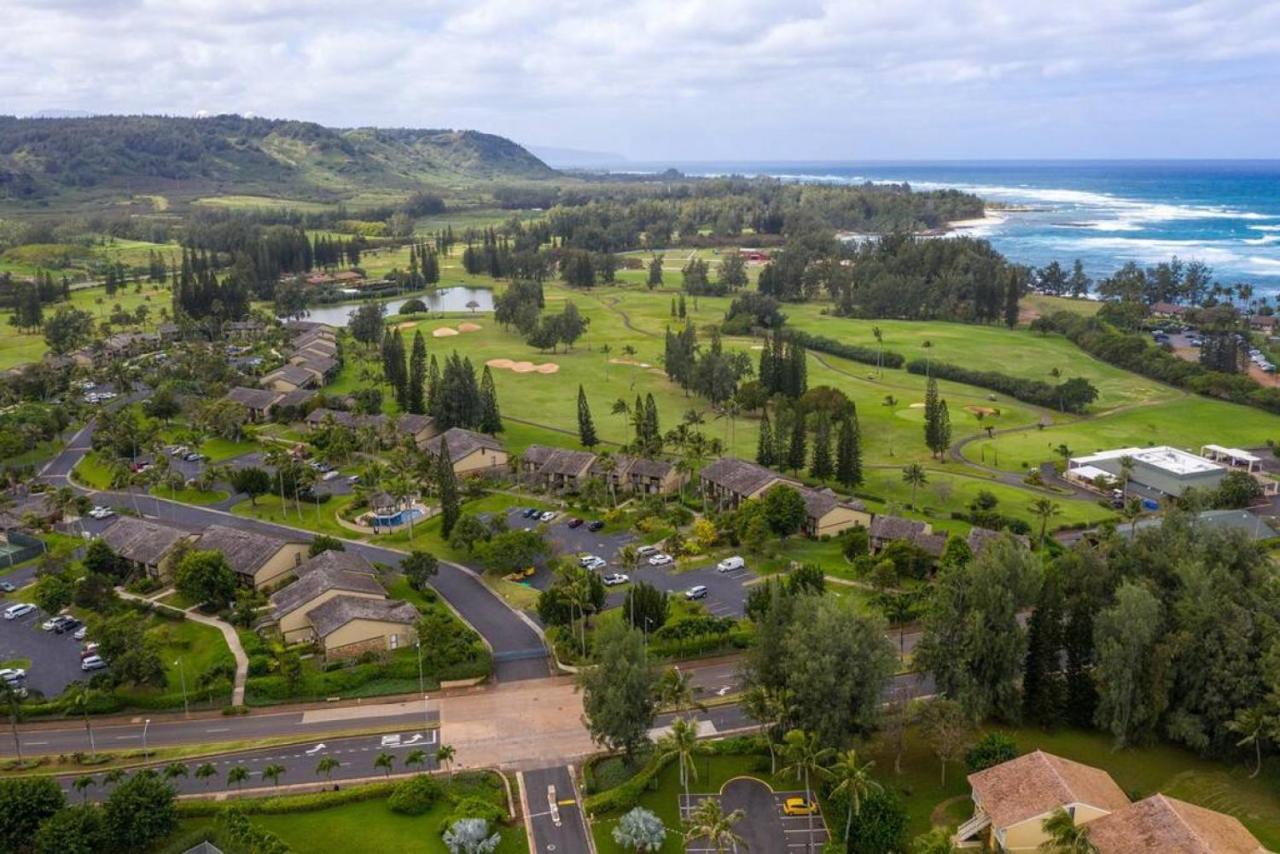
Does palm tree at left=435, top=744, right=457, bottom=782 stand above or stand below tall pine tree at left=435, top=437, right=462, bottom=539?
below

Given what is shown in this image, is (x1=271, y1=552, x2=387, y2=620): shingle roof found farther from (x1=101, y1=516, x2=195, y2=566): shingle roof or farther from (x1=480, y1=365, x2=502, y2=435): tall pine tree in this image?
(x1=480, y1=365, x2=502, y2=435): tall pine tree

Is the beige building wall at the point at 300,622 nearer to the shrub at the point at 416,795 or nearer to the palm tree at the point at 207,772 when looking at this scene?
the palm tree at the point at 207,772

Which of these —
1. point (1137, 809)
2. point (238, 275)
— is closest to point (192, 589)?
point (1137, 809)

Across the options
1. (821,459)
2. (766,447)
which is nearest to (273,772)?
(821,459)

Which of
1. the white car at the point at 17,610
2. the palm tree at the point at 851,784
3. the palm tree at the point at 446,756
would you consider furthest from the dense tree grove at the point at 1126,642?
the white car at the point at 17,610

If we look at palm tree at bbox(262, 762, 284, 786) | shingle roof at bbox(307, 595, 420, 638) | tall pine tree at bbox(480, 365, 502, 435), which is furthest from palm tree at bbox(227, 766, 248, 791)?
tall pine tree at bbox(480, 365, 502, 435)

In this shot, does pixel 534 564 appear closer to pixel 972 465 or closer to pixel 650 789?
pixel 650 789

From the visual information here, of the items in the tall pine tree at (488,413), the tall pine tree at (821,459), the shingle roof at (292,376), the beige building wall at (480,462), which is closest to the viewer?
the tall pine tree at (821,459)
